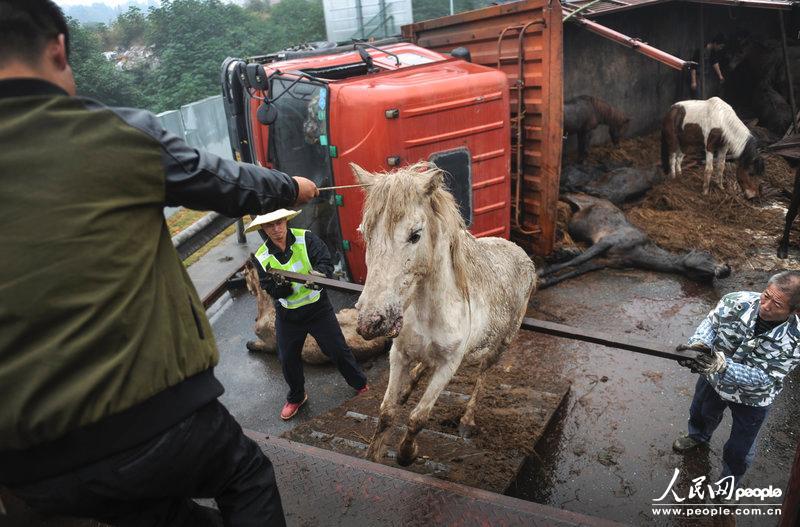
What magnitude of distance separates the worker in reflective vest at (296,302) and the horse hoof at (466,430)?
1142 mm

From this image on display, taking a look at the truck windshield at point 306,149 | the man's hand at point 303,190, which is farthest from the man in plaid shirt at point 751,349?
the truck windshield at point 306,149

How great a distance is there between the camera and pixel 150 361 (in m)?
1.34

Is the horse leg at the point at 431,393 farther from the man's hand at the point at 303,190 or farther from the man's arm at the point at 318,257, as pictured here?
the man's arm at the point at 318,257

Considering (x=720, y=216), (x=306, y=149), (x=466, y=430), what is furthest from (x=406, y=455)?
(x=720, y=216)

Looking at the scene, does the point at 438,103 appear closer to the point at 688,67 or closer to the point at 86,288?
the point at 688,67

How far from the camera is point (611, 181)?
8477mm

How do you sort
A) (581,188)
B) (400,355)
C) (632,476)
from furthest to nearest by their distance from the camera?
(581,188) < (632,476) < (400,355)

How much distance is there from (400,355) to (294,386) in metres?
2.01

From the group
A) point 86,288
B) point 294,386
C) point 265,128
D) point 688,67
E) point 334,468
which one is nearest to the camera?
point 86,288

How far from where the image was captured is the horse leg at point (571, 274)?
6.44 metres

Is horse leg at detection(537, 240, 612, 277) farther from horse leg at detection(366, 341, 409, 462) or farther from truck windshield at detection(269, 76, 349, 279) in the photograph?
horse leg at detection(366, 341, 409, 462)

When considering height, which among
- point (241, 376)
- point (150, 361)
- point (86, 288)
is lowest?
point (241, 376)

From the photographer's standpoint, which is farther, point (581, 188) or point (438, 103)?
point (581, 188)

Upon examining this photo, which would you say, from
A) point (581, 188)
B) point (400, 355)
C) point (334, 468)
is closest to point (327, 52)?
point (581, 188)
